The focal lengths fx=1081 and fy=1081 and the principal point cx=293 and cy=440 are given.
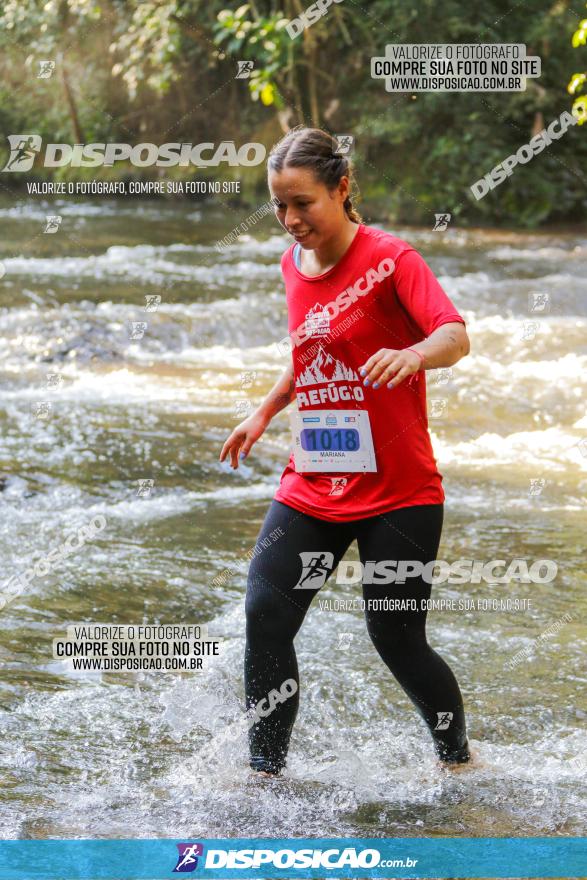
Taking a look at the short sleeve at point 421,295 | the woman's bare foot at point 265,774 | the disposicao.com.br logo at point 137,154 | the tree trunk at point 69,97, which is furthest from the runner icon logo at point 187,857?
the tree trunk at point 69,97

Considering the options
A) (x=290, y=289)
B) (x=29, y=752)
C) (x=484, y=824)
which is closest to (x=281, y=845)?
(x=484, y=824)

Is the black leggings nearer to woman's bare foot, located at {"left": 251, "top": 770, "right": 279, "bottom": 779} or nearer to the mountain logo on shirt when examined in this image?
woman's bare foot, located at {"left": 251, "top": 770, "right": 279, "bottom": 779}

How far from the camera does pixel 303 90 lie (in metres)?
19.1

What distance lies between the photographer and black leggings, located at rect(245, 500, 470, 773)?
2.72 meters

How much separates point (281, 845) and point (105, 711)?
3.33ft

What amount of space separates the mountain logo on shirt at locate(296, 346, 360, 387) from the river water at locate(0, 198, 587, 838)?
3.60ft

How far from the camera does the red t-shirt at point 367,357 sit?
266 centimetres

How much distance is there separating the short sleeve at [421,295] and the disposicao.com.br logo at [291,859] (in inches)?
49.9

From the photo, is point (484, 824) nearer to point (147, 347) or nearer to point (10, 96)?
point (147, 347)

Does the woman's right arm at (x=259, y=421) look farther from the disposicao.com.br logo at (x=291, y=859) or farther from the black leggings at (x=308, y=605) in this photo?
the disposicao.com.br logo at (x=291, y=859)

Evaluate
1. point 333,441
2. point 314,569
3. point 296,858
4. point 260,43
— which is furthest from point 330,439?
point 260,43

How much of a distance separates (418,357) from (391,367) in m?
0.08

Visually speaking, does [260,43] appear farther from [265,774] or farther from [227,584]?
[265,774]

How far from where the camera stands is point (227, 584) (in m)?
4.65
